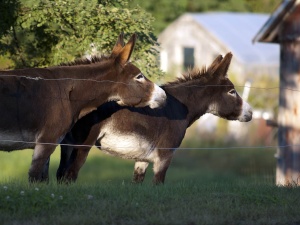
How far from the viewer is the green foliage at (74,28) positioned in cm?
1420

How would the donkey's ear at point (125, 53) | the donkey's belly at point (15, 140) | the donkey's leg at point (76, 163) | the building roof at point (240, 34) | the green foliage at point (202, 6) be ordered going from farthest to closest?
the green foliage at point (202, 6)
the building roof at point (240, 34)
the donkey's leg at point (76, 163)
the donkey's ear at point (125, 53)
the donkey's belly at point (15, 140)

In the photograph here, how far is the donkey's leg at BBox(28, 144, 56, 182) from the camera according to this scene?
1159cm

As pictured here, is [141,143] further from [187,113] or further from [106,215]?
[106,215]

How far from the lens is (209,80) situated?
14.2m

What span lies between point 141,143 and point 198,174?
36.2 ft

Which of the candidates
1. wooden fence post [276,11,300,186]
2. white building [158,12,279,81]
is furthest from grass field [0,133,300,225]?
white building [158,12,279,81]

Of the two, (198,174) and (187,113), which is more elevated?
(187,113)

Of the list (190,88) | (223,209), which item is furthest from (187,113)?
(223,209)

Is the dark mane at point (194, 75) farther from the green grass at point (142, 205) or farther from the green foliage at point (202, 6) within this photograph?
the green foliage at point (202, 6)

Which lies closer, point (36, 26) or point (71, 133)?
point (71, 133)

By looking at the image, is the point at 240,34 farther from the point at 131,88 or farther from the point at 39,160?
the point at 39,160

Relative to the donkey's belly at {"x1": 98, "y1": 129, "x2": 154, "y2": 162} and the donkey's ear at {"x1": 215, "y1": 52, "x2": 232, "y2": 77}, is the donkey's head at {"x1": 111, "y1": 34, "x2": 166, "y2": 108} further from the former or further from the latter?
the donkey's ear at {"x1": 215, "y1": 52, "x2": 232, "y2": 77}

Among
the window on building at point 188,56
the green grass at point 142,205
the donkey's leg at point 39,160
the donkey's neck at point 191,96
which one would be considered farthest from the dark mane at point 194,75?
the window on building at point 188,56

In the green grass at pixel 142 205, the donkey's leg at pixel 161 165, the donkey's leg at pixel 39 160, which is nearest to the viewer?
the green grass at pixel 142 205
